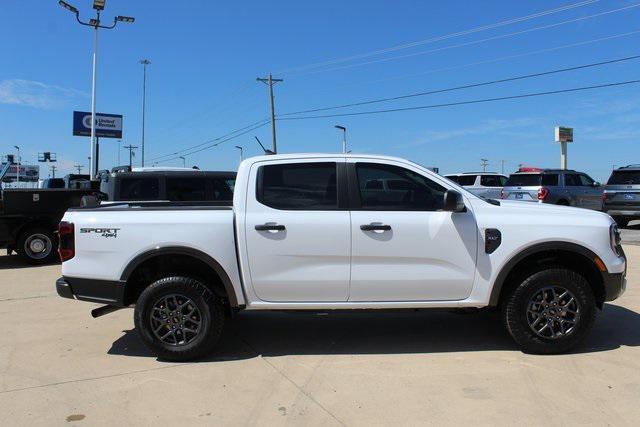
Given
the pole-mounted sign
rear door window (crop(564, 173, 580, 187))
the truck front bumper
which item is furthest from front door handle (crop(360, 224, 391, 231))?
the pole-mounted sign

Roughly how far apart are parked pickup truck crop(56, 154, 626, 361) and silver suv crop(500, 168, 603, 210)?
13.3 meters

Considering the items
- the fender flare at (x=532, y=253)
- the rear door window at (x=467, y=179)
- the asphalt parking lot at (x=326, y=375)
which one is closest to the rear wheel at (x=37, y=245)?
the asphalt parking lot at (x=326, y=375)

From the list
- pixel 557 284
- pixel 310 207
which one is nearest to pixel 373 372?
pixel 310 207

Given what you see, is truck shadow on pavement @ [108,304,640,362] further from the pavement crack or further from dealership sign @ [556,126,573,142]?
dealership sign @ [556,126,573,142]

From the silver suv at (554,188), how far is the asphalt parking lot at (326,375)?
12.1 m

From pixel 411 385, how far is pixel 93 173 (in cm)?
2716

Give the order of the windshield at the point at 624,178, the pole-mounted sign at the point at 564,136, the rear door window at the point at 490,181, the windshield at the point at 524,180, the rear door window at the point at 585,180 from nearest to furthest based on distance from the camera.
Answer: the windshield at the point at 624,178 < the windshield at the point at 524,180 < the rear door window at the point at 585,180 < the rear door window at the point at 490,181 < the pole-mounted sign at the point at 564,136

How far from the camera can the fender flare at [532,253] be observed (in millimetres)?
5188

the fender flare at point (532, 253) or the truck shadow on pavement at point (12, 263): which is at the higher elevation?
the fender flare at point (532, 253)

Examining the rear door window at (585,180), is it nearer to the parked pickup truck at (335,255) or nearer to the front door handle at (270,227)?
the parked pickup truck at (335,255)

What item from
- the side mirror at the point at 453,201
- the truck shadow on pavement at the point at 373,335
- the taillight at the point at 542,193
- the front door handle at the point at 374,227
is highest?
the taillight at the point at 542,193

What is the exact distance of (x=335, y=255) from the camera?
5.17m

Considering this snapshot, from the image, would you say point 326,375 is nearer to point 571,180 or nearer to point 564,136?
point 571,180

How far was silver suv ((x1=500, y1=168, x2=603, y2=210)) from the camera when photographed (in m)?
18.3
